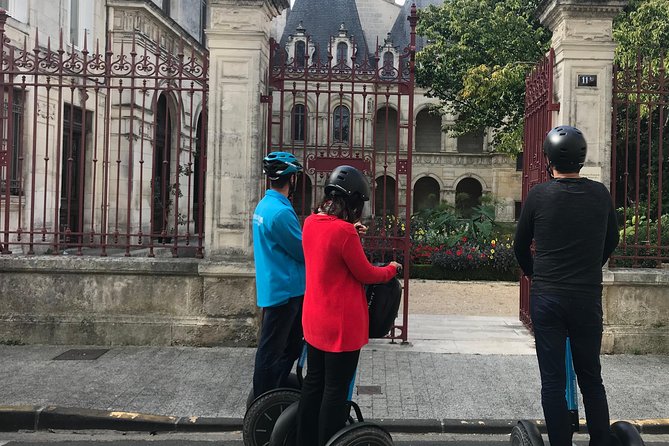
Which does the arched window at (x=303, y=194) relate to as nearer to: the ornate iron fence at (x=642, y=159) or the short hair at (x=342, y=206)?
the short hair at (x=342, y=206)

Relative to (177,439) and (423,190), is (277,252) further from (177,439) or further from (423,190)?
(423,190)

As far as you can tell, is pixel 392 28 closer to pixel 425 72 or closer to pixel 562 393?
pixel 425 72

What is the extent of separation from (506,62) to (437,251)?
270 inches

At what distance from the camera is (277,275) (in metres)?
4.24

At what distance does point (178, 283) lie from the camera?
7141 millimetres

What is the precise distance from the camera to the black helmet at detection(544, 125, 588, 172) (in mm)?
3439

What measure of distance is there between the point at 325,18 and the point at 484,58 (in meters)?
22.7

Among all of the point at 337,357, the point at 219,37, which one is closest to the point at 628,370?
the point at 337,357

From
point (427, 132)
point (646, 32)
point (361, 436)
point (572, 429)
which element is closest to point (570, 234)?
point (572, 429)

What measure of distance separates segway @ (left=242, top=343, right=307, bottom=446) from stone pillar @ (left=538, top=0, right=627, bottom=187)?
446 cm

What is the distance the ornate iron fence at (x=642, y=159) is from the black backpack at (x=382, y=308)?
3.74m

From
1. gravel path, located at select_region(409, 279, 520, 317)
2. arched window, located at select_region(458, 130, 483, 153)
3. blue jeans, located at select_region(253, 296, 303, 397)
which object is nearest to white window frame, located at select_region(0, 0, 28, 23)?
gravel path, located at select_region(409, 279, 520, 317)

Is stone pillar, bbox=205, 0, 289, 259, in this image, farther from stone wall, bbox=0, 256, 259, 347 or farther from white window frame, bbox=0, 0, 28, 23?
white window frame, bbox=0, 0, 28, 23

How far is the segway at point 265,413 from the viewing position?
155 inches
